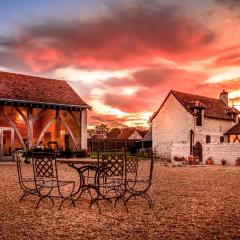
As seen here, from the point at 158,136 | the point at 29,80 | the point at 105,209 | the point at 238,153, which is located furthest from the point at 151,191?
the point at 158,136

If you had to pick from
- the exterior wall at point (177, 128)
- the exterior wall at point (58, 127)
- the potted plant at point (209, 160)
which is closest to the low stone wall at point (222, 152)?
the potted plant at point (209, 160)

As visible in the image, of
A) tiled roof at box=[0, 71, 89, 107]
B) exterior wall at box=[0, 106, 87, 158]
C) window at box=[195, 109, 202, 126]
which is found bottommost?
exterior wall at box=[0, 106, 87, 158]

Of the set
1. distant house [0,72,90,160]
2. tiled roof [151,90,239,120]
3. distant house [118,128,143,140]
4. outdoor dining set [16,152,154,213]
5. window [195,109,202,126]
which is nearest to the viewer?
outdoor dining set [16,152,154,213]

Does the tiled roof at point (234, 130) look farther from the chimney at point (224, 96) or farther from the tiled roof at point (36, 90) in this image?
the tiled roof at point (36, 90)

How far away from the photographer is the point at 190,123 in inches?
1266

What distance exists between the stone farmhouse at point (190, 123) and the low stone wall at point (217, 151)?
2.76 metres

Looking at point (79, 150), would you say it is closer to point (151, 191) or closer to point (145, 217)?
point (151, 191)

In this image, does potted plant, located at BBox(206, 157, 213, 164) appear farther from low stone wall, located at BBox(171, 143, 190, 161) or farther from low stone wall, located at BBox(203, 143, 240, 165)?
low stone wall, located at BBox(171, 143, 190, 161)

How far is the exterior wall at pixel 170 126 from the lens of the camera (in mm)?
32531

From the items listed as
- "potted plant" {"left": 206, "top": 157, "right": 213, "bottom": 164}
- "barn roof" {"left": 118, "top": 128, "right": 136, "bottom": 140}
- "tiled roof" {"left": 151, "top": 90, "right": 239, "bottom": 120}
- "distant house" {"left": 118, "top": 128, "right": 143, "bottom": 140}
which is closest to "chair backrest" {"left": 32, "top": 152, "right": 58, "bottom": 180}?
"potted plant" {"left": 206, "top": 157, "right": 213, "bottom": 164}

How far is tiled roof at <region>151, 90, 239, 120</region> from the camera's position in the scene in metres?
33.4

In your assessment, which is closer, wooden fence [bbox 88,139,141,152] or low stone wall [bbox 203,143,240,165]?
low stone wall [bbox 203,143,240,165]

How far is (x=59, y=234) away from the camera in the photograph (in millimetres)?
5531

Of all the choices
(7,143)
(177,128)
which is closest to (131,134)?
(177,128)
